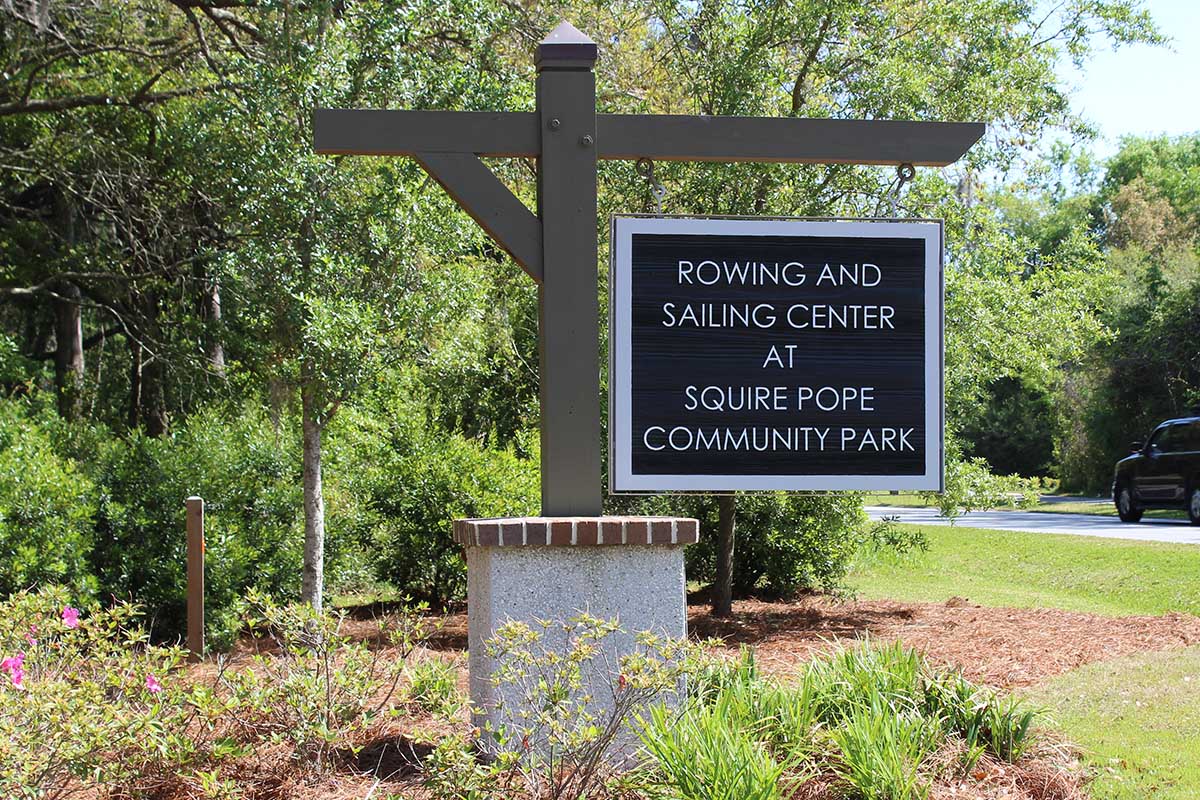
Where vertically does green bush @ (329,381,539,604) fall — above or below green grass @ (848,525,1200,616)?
above

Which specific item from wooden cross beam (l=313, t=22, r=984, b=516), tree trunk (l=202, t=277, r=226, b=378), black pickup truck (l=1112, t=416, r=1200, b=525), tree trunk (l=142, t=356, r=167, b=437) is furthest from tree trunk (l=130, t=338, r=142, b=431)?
black pickup truck (l=1112, t=416, r=1200, b=525)

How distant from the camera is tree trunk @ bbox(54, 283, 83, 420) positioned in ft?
57.9

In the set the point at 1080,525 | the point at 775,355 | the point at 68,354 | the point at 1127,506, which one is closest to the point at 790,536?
the point at 775,355

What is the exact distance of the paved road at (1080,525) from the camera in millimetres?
18484

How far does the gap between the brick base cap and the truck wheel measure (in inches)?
812

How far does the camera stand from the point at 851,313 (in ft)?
17.8

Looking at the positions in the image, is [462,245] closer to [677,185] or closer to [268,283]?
[268,283]

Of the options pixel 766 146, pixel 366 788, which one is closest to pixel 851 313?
pixel 766 146

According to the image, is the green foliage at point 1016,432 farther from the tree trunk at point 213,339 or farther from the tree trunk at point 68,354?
the tree trunk at point 213,339

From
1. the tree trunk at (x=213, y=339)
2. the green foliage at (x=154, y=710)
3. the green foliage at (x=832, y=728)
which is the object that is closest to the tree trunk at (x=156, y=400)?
the tree trunk at (x=213, y=339)

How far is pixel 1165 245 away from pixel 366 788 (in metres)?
42.3

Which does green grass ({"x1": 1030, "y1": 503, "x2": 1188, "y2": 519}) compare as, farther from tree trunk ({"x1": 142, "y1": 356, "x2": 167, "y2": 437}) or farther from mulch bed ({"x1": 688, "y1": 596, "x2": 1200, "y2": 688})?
tree trunk ({"x1": 142, "y1": 356, "x2": 167, "y2": 437})

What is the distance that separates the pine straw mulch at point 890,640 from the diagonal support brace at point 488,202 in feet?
5.54

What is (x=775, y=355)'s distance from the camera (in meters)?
5.38
